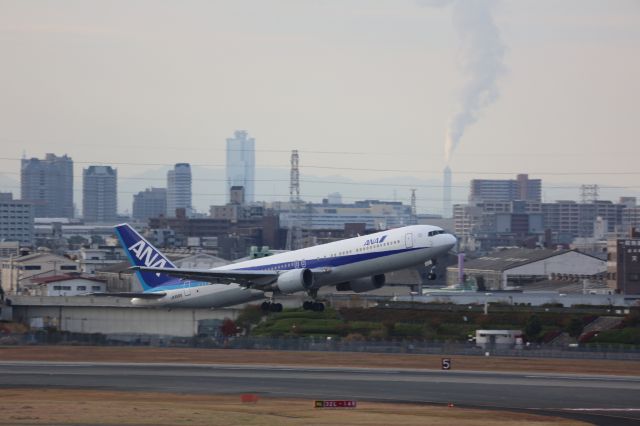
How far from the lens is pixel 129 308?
421 ft

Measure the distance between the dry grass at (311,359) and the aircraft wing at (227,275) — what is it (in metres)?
5.88

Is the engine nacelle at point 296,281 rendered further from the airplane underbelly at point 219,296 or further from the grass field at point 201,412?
the grass field at point 201,412

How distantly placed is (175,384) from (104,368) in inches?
480

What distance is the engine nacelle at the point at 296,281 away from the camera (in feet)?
321

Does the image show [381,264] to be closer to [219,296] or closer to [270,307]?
[270,307]

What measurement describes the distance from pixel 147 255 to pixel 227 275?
1412cm

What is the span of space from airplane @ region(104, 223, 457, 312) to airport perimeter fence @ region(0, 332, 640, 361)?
3.73 metres

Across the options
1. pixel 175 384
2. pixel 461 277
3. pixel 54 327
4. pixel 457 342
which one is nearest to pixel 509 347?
pixel 457 342

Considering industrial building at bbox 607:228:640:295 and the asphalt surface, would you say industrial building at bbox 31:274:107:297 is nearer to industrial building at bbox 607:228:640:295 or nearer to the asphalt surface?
industrial building at bbox 607:228:640:295

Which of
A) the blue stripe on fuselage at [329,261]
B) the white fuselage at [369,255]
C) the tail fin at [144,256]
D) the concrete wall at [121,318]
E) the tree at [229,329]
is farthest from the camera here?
the concrete wall at [121,318]

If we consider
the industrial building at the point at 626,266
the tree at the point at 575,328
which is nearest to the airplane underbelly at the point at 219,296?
the tree at the point at 575,328

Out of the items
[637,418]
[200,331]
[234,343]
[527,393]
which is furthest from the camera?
[200,331]

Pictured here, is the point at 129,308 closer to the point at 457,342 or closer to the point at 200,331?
the point at 200,331

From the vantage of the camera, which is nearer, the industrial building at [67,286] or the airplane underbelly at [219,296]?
the airplane underbelly at [219,296]
